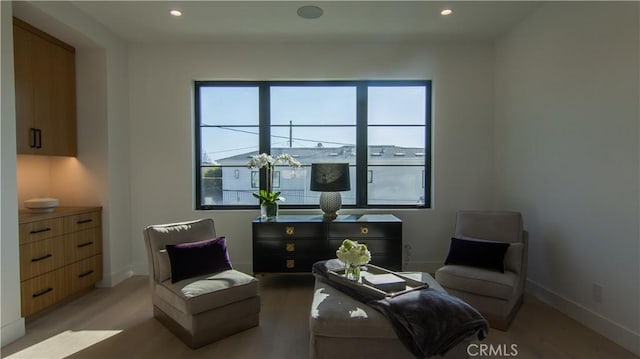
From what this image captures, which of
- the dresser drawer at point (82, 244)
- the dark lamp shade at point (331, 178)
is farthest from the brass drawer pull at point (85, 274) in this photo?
the dark lamp shade at point (331, 178)

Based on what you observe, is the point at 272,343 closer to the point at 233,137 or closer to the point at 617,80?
the point at 233,137

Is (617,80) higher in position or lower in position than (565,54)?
lower

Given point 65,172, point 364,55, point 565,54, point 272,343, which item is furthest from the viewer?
point 364,55

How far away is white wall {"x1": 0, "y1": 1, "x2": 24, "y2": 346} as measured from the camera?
7.91 feet

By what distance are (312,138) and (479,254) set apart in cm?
229

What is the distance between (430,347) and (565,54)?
9.05 feet

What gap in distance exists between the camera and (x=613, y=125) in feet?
7.98

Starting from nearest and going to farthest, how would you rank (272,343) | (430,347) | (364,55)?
(430,347)
(272,343)
(364,55)

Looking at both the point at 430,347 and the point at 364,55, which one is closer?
the point at 430,347

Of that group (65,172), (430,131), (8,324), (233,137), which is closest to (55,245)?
(8,324)

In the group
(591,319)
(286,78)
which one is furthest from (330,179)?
(591,319)

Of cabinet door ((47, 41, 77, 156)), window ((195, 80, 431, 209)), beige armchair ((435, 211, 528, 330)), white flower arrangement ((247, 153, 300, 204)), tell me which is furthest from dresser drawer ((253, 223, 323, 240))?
cabinet door ((47, 41, 77, 156))

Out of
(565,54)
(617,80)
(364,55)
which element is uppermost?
(364,55)

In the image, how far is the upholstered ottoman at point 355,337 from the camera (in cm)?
190
